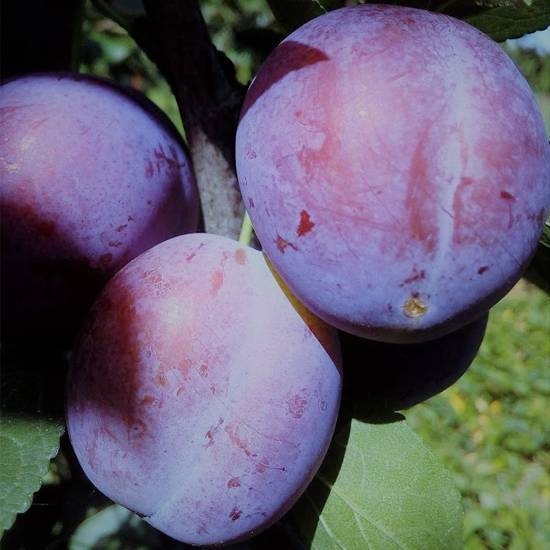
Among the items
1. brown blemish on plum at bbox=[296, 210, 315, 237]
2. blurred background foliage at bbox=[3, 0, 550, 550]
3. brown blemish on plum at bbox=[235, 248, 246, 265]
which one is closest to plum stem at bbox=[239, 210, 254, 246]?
brown blemish on plum at bbox=[235, 248, 246, 265]

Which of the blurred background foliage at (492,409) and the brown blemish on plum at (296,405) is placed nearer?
the brown blemish on plum at (296,405)

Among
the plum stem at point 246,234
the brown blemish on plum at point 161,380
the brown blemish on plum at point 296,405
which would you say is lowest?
the brown blemish on plum at point 296,405

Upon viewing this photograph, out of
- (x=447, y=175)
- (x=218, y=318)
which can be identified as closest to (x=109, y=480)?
(x=218, y=318)

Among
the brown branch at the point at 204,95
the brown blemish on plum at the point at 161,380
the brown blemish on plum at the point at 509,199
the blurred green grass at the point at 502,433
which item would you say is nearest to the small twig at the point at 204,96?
the brown branch at the point at 204,95

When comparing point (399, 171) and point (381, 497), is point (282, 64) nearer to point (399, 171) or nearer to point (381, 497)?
point (399, 171)

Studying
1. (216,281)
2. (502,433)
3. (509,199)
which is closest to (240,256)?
(216,281)

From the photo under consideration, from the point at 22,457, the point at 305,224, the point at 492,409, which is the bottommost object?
the point at 492,409

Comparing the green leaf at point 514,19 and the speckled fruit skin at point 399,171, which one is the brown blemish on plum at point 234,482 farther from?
the green leaf at point 514,19

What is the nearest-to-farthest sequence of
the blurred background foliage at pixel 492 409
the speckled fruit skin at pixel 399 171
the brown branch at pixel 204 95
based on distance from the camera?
the speckled fruit skin at pixel 399 171 < the brown branch at pixel 204 95 < the blurred background foliage at pixel 492 409
